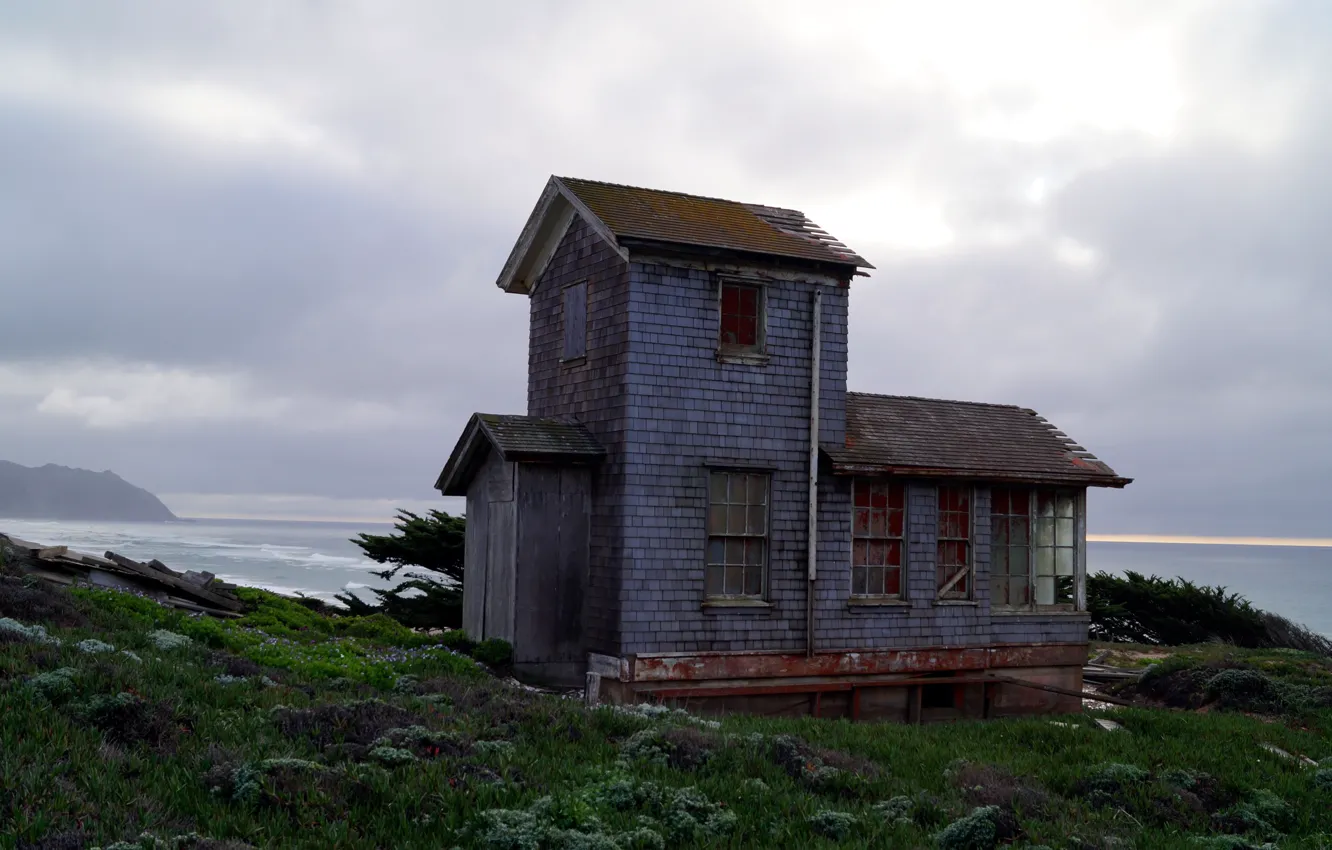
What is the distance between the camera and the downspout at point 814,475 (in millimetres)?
17750

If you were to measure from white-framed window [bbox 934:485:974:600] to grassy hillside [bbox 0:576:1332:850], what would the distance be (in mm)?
4304

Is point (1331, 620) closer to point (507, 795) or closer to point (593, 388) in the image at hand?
point (593, 388)

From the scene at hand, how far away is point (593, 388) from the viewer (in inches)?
690

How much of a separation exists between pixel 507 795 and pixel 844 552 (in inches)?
399

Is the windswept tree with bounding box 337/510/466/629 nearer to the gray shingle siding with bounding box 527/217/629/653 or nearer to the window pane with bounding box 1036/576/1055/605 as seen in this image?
the gray shingle siding with bounding box 527/217/629/653

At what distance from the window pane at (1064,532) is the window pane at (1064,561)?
15cm

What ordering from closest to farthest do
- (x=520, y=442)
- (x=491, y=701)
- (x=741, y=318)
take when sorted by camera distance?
1. (x=491, y=701)
2. (x=520, y=442)
3. (x=741, y=318)

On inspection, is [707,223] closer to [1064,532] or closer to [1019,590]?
[1019,590]

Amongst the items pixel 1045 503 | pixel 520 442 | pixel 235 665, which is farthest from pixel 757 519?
pixel 235 665

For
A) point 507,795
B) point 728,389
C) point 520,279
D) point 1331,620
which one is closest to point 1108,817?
point 507,795

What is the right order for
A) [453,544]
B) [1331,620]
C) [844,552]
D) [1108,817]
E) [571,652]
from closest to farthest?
1. [1108,817]
2. [571,652]
3. [844,552]
4. [453,544]
5. [1331,620]

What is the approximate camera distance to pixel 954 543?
64.8 ft

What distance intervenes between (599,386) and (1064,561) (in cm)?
972

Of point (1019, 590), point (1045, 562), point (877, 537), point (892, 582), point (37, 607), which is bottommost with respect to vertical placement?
point (37, 607)
